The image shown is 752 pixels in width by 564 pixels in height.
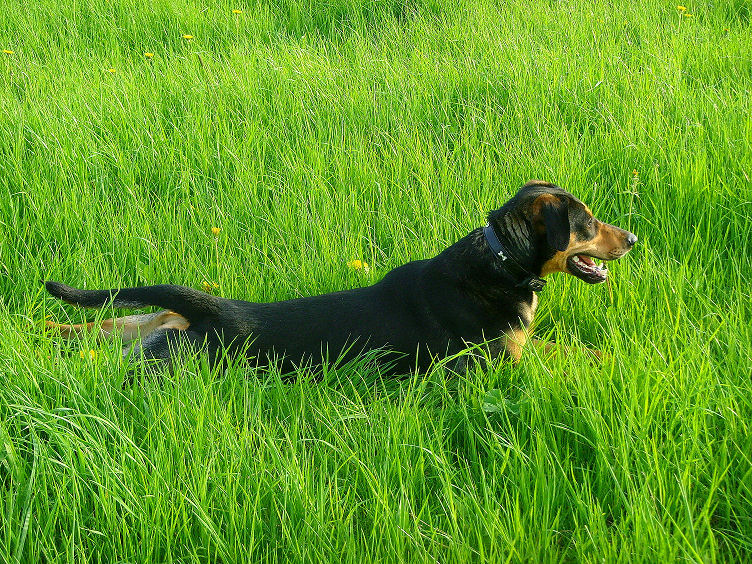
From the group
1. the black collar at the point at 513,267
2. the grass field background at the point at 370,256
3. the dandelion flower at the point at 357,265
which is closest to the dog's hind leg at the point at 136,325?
the grass field background at the point at 370,256

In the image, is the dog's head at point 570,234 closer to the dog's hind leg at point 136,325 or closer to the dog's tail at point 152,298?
the dog's tail at point 152,298

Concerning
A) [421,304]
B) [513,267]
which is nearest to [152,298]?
[421,304]

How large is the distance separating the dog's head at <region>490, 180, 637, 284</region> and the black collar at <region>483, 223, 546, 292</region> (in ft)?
0.13

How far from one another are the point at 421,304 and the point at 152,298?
1.21 meters

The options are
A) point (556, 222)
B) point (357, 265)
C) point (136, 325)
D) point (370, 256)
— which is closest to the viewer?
point (556, 222)

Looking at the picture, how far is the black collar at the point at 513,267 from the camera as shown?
332 centimetres

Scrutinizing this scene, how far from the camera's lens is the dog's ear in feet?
10.3

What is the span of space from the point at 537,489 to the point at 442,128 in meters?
3.15

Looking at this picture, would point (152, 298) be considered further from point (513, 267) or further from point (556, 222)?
point (556, 222)

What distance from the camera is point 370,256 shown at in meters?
3.98

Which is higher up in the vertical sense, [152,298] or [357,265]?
[152,298]

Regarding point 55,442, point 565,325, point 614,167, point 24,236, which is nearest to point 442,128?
point 614,167

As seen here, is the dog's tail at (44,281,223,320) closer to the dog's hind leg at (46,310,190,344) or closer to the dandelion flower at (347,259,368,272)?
the dog's hind leg at (46,310,190,344)

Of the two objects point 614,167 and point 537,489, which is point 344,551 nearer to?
point 537,489
